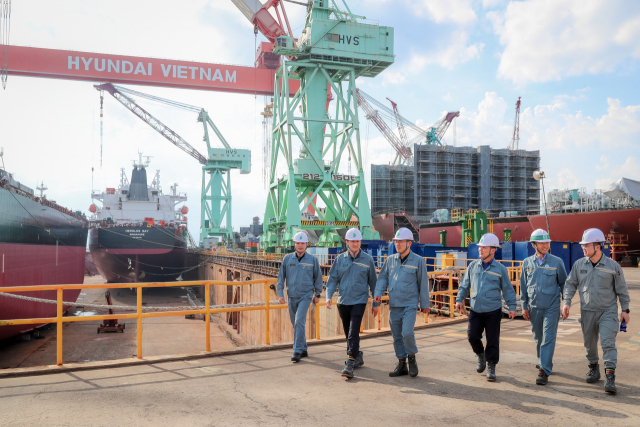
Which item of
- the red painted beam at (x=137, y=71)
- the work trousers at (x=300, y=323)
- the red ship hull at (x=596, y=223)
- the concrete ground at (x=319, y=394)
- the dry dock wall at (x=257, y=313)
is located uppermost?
the red painted beam at (x=137, y=71)

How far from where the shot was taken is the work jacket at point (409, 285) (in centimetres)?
570

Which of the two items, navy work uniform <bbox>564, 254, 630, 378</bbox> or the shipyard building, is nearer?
navy work uniform <bbox>564, 254, 630, 378</bbox>

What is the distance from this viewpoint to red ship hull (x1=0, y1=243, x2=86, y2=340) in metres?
16.9

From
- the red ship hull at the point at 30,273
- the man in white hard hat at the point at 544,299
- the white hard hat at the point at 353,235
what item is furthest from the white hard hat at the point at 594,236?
the red ship hull at the point at 30,273

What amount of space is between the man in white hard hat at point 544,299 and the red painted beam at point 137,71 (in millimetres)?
42687

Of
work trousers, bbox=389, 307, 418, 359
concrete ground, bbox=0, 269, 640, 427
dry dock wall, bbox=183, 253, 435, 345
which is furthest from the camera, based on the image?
dry dock wall, bbox=183, 253, 435, 345

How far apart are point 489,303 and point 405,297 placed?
104cm

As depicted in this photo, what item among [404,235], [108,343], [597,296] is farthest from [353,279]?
[108,343]

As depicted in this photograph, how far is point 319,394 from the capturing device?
497 centimetres

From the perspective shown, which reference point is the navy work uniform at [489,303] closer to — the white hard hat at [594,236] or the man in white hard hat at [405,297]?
the man in white hard hat at [405,297]

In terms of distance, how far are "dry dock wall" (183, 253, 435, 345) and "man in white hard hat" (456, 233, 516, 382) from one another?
4.74 meters

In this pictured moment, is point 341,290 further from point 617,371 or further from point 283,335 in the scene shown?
point 283,335

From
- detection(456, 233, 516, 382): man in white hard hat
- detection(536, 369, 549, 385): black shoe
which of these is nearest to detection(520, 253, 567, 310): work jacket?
detection(456, 233, 516, 382): man in white hard hat

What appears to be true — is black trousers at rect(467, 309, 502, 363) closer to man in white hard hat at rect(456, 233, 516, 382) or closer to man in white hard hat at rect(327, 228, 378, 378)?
man in white hard hat at rect(456, 233, 516, 382)
